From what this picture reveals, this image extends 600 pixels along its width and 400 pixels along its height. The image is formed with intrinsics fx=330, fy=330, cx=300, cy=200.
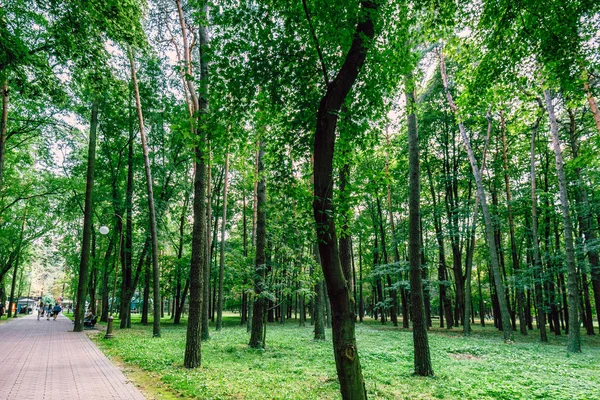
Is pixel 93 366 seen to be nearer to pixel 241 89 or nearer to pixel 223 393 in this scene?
pixel 223 393

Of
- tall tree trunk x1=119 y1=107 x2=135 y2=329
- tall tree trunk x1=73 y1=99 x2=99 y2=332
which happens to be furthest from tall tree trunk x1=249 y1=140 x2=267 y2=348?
tall tree trunk x1=119 y1=107 x2=135 y2=329

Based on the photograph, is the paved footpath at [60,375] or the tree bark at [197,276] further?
the tree bark at [197,276]

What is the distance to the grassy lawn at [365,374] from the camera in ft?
19.4

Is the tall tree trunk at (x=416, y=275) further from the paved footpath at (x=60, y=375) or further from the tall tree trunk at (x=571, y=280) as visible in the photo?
the tall tree trunk at (x=571, y=280)

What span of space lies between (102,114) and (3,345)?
13.6 m

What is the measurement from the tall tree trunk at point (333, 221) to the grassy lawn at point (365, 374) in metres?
2.22

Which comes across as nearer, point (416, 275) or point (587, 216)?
point (416, 275)

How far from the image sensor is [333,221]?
4059 millimetres

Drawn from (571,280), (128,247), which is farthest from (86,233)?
(571,280)

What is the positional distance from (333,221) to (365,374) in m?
4.93

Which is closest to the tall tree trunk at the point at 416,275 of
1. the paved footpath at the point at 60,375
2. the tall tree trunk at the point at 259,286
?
the tall tree trunk at the point at 259,286

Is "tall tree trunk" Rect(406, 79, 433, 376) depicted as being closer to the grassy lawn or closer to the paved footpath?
the grassy lawn

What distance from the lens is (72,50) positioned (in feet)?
23.5

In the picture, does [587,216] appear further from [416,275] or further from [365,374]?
[365,374]
